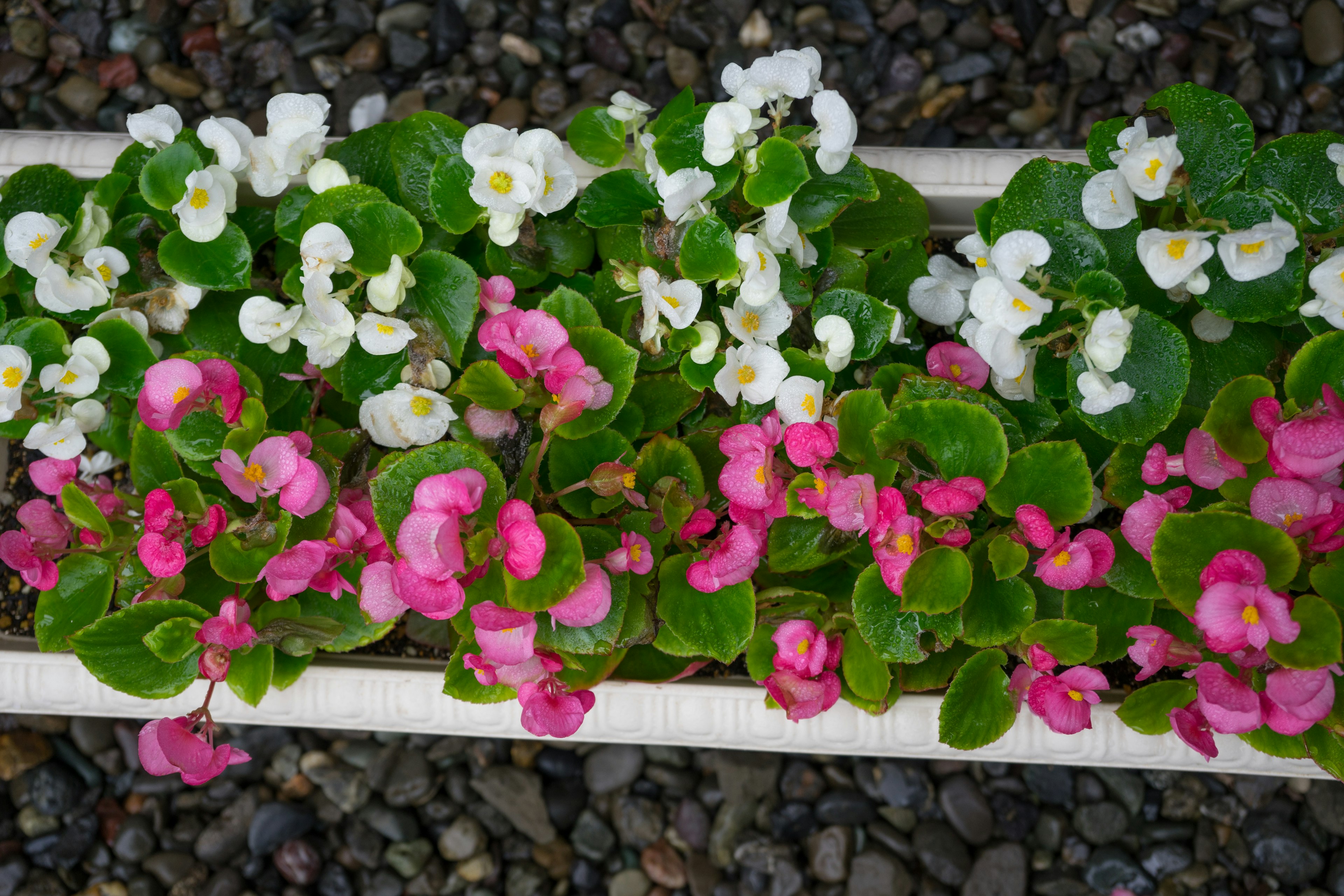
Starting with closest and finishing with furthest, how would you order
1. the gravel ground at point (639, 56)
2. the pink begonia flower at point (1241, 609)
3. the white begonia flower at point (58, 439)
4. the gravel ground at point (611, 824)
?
the pink begonia flower at point (1241, 609) < the white begonia flower at point (58, 439) < the gravel ground at point (611, 824) < the gravel ground at point (639, 56)

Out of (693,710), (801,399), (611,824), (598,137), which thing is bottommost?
(611,824)

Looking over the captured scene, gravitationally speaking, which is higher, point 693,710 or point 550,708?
point 550,708

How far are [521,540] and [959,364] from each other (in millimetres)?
420

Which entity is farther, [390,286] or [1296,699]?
[390,286]

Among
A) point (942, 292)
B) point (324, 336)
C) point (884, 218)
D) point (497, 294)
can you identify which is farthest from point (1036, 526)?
point (324, 336)

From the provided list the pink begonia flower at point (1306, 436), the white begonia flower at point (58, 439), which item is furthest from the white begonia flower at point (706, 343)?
the white begonia flower at point (58, 439)

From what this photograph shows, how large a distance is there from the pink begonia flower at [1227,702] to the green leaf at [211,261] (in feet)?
2.80

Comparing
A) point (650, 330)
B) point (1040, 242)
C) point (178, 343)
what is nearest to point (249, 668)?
point (178, 343)

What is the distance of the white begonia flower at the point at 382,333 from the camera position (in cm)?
84

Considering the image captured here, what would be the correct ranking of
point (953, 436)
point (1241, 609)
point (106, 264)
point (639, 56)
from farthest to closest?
1. point (639, 56)
2. point (106, 264)
3. point (953, 436)
4. point (1241, 609)

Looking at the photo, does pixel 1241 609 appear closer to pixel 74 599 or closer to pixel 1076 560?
pixel 1076 560

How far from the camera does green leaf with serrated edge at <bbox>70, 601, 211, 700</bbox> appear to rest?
0.85 metres

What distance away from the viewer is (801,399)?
83 cm

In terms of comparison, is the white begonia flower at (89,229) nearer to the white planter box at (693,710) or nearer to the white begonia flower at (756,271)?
the white planter box at (693,710)
